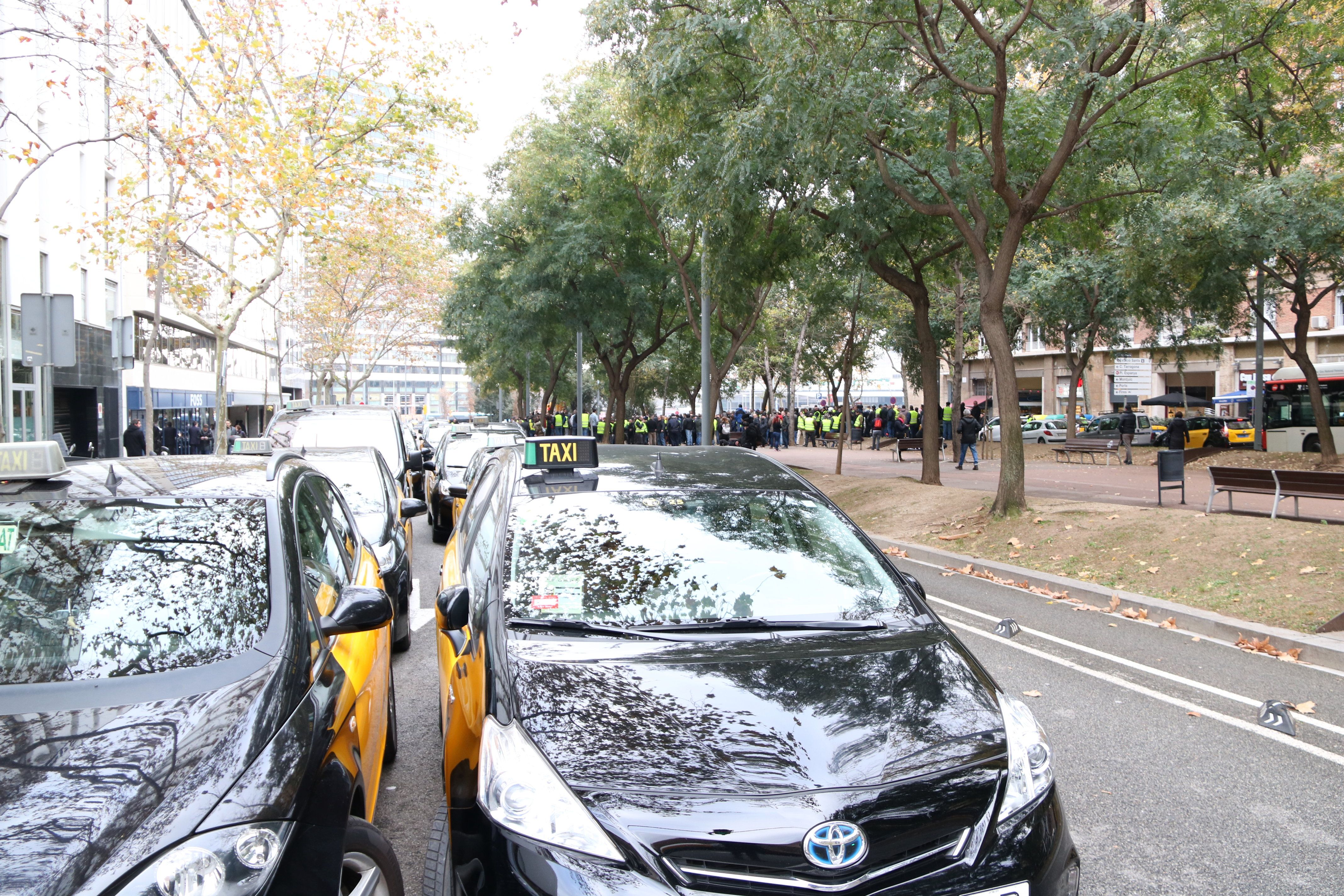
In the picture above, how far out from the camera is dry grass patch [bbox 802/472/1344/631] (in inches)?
339

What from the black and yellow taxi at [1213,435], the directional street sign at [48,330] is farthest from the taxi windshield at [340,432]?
the black and yellow taxi at [1213,435]

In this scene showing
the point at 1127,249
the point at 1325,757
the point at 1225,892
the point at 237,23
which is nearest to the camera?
the point at 1225,892

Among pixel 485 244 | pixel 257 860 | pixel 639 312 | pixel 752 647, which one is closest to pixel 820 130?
pixel 752 647

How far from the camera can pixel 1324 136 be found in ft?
43.3

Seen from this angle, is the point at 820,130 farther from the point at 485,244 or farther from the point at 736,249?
the point at 485,244

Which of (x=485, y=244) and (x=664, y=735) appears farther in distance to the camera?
(x=485, y=244)

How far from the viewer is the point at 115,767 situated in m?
2.34

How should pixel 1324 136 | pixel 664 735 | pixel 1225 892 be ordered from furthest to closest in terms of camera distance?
pixel 1324 136 < pixel 1225 892 < pixel 664 735

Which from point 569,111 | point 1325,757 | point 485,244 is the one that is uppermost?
point 569,111

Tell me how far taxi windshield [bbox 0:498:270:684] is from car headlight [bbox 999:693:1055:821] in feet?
7.33

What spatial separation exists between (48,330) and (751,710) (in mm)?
10215

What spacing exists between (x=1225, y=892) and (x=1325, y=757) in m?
2.04

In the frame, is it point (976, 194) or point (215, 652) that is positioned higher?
point (976, 194)

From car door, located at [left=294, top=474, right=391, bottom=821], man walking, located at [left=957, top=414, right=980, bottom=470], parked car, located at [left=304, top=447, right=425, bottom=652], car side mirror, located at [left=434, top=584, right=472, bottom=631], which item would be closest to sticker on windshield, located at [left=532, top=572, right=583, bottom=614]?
car side mirror, located at [left=434, top=584, right=472, bottom=631]
